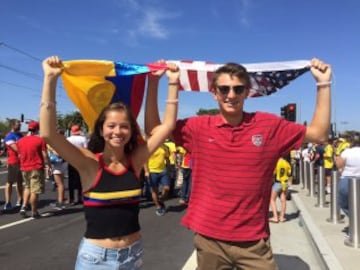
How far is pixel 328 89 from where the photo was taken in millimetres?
3301

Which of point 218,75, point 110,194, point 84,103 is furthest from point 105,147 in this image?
point 218,75

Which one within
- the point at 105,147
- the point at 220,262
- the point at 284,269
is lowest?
the point at 284,269

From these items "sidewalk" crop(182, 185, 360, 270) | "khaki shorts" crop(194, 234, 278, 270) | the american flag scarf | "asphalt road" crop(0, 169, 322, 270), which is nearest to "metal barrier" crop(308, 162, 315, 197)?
"asphalt road" crop(0, 169, 322, 270)

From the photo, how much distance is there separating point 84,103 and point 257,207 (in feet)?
4.91

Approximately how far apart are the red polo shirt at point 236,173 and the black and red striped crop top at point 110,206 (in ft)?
1.66

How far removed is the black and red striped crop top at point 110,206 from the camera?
286 cm

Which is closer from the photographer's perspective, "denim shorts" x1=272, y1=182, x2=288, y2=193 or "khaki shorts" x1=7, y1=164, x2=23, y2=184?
"denim shorts" x1=272, y1=182, x2=288, y2=193

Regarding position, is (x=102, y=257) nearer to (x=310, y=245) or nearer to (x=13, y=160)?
(x=310, y=245)

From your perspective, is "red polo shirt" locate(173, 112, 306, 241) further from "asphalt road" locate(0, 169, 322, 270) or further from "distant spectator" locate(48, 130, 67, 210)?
"distant spectator" locate(48, 130, 67, 210)

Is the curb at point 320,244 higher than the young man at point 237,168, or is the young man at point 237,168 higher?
the young man at point 237,168

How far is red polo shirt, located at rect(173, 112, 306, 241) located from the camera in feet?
10.2

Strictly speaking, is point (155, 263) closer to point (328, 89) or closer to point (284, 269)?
point (284, 269)

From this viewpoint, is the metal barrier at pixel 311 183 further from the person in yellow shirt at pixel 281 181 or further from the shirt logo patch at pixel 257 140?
the shirt logo patch at pixel 257 140

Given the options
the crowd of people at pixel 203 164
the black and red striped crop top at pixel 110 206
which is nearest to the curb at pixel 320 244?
the crowd of people at pixel 203 164
